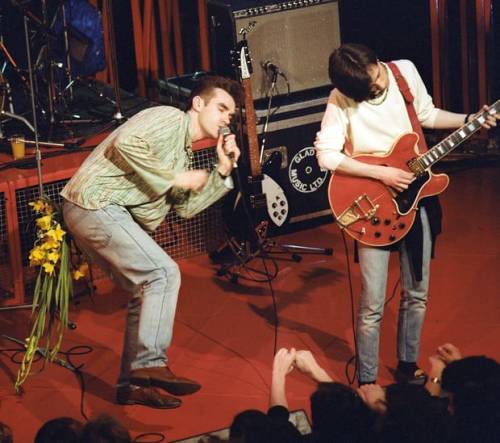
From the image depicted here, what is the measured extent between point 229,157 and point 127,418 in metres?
1.45

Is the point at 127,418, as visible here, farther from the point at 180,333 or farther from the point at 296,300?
the point at 296,300

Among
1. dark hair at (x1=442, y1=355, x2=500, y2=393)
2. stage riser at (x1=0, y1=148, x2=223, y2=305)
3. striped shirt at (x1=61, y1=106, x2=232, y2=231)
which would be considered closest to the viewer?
dark hair at (x1=442, y1=355, x2=500, y2=393)

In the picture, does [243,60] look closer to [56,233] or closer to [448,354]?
[56,233]

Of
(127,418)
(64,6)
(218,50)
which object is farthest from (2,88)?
(127,418)

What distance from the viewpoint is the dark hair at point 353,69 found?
495cm

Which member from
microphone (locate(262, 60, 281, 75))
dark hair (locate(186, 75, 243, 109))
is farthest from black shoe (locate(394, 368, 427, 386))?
microphone (locate(262, 60, 281, 75))

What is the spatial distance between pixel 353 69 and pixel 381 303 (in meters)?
1.19

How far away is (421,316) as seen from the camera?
555 cm

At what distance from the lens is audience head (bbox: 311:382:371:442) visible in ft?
11.5

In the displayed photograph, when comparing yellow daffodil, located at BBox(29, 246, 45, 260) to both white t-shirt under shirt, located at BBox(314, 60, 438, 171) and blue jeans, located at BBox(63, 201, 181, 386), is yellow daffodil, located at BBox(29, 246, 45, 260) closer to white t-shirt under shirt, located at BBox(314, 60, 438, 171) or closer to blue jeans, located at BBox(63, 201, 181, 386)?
blue jeans, located at BBox(63, 201, 181, 386)

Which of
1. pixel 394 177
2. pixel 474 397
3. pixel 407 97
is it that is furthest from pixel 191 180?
pixel 474 397

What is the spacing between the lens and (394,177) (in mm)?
5176

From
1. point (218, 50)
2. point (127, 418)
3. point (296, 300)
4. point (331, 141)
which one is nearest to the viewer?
point (331, 141)

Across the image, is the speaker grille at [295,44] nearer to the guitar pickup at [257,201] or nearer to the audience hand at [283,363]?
Answer: the guitar pickup at [257,201]
